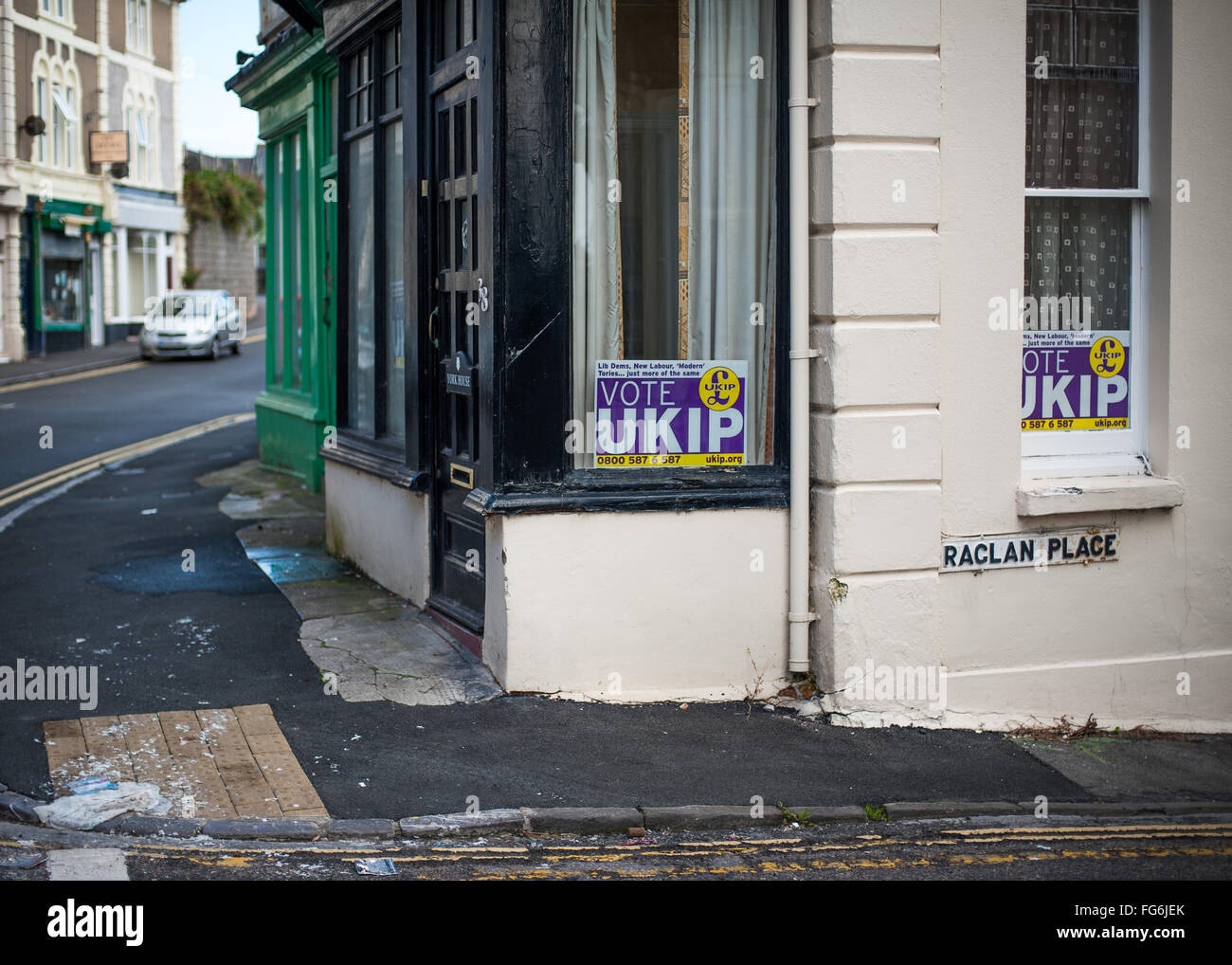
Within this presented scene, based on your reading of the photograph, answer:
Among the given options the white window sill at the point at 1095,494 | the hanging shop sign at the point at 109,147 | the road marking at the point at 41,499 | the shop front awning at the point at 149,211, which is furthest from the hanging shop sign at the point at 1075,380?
the shop front awning at the point at 149,211

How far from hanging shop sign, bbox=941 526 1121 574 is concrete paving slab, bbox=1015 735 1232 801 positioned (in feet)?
3.22

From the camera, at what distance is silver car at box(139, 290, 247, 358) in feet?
117

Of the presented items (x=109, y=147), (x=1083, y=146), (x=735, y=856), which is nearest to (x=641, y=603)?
(x=735, y=856)

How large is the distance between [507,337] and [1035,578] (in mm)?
3244

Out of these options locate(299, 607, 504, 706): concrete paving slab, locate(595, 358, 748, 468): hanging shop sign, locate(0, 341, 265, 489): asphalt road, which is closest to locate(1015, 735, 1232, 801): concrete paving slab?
locate(595, 358, 748, 468): hanging shop sign

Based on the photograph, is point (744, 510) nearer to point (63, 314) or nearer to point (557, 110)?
point (557, 110)

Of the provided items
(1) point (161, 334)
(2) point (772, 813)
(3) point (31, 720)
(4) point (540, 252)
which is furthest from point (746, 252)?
(1) point (161, 334)

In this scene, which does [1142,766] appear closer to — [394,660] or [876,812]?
[876,812]

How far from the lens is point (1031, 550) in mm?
7379

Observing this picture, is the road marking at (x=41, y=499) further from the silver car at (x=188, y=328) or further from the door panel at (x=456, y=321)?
the silver car at (x=188, y=328)

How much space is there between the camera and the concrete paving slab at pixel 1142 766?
6.30 m

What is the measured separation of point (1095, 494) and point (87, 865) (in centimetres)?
544

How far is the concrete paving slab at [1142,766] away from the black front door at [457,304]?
3.34 m

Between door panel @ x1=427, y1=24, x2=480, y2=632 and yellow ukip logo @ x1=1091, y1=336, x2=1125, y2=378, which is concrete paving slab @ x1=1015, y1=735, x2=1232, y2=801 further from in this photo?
door panel @ x1=427, y1=24, x2=480, y2=632
